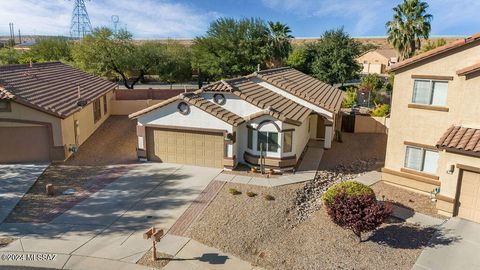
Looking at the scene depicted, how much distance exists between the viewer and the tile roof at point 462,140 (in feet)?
49.2

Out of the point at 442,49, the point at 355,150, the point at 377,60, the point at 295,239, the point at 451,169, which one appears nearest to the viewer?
the point at 295,239

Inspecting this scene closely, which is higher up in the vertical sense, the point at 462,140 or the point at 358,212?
the point at 462,140

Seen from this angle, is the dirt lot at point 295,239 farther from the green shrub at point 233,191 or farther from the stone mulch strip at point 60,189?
the stone mulch strip at point 60,189

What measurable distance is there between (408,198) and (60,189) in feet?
55.7

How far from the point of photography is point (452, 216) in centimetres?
1598

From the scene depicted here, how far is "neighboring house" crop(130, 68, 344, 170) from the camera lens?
20.9m

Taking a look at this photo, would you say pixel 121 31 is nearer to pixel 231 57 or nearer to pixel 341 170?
pixel 231 57

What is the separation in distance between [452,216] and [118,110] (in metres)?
29.5

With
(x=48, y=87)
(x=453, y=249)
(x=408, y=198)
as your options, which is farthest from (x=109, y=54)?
(x=453, y=249)

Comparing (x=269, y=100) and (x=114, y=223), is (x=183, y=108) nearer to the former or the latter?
(x=269, y=100)

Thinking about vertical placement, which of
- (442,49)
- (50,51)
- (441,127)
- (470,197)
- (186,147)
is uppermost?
(50,51)

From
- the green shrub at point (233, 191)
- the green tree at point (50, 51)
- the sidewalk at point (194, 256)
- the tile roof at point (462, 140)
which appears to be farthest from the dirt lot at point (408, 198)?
the green tree at point (50, 51)

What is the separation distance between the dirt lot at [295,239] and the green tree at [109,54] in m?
34.3

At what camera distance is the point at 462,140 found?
50.9ft
